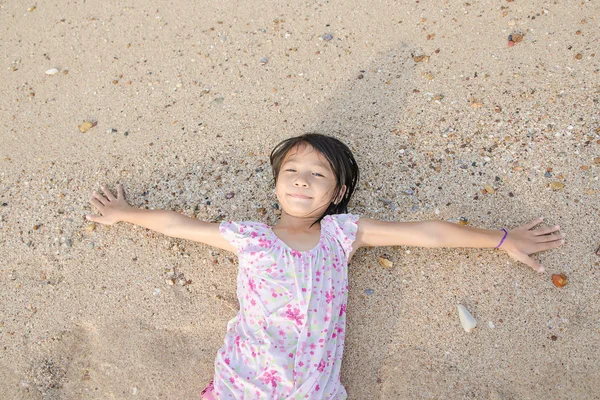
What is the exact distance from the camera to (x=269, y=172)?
367 centimetres

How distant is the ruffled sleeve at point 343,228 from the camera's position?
311 centimetres

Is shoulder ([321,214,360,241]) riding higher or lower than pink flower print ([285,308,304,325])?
higher

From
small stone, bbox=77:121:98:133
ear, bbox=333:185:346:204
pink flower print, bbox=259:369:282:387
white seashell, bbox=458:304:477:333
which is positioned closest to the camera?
pink flower print, bbox=259:369:282:387

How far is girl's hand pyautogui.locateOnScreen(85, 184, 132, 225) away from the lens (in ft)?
11.4

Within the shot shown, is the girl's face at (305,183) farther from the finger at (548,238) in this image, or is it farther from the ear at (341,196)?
the finger at (548,238)

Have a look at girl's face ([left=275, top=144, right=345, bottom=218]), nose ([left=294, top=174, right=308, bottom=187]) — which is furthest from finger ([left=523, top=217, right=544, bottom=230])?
nose ([left=294, top=174, right=308, bottom=187])

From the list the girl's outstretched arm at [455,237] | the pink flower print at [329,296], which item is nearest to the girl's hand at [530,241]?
the girl's outstretched arm at [455,237]

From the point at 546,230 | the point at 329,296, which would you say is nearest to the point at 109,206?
the point at 329,296

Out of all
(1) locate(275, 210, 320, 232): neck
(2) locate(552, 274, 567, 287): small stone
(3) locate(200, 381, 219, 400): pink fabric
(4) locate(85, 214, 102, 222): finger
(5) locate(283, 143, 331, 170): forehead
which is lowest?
(3) locate(200, 381, 219, 400): pink fabric

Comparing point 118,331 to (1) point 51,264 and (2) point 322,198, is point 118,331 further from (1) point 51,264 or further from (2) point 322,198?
(2) point 322,198

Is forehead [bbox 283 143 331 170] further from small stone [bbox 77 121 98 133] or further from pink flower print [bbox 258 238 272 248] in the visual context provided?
small stone [bbox 77 121 98 133]

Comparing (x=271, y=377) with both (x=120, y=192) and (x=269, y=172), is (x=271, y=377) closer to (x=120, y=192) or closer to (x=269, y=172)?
(x=269, y=172)

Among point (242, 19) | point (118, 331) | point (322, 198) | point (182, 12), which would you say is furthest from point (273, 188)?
point (182, 12)

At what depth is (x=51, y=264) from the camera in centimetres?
344
